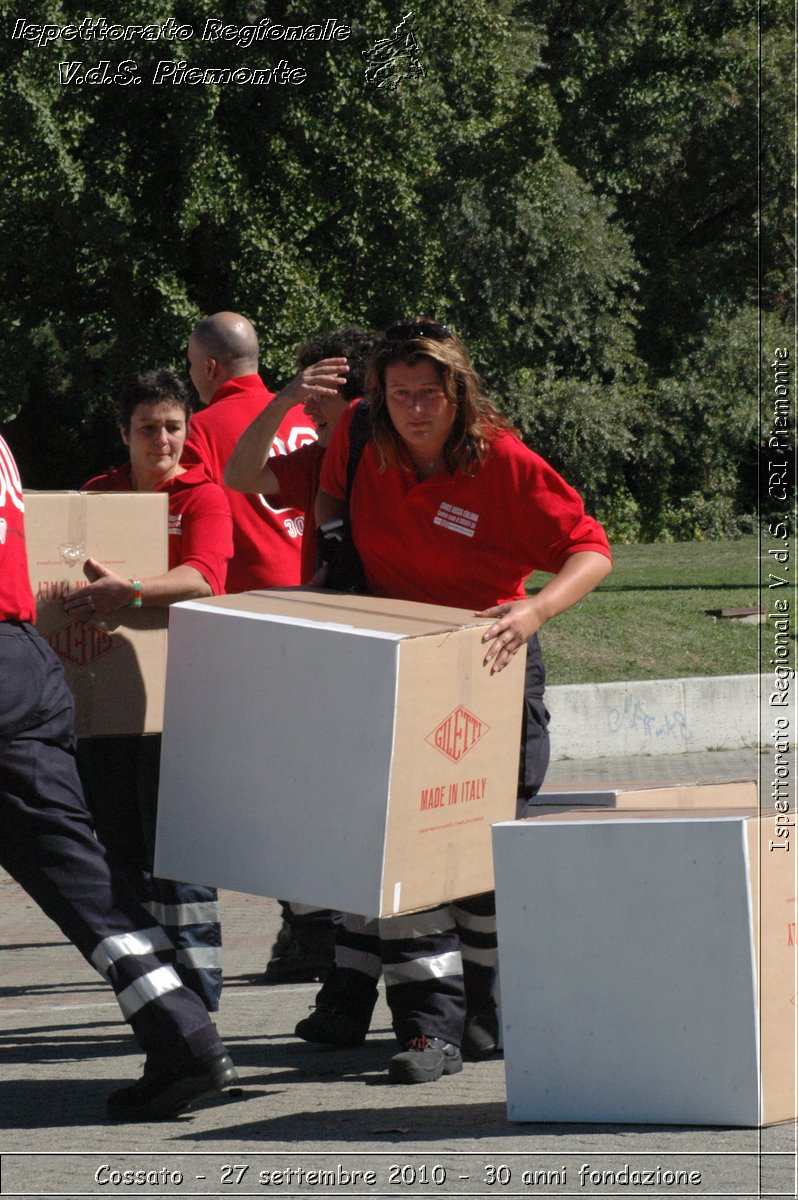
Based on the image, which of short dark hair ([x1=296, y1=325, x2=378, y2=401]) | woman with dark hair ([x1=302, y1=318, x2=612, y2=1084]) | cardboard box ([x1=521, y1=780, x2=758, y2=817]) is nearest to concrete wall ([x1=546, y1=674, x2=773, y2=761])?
short dark hair ([x1=296, y1=325, x2=378, y2=401])

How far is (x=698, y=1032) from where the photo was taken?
3.73 meters

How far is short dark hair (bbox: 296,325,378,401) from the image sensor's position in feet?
17.3

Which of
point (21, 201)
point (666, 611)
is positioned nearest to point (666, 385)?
point (21, 201)

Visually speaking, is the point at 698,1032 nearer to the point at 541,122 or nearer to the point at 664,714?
the point at 664,714

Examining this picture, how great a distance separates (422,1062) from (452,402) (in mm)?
1736

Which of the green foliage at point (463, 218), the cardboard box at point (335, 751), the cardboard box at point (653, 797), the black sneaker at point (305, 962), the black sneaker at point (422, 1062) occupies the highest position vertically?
the green foliage at point (463, 218)

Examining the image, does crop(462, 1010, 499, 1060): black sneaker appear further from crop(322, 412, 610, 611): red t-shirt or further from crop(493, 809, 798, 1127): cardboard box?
crop(322, 412, 610, 611): red t-shirt

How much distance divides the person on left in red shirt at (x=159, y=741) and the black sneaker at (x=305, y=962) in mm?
722

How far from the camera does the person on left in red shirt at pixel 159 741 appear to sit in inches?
196

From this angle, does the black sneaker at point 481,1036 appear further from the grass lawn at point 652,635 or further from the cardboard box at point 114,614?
the grass lawn at point 652,635

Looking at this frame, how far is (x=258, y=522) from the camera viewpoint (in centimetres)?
581

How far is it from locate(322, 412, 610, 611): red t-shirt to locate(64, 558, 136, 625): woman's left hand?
669mm

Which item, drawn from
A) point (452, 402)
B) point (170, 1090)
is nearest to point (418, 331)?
point (452, 402)

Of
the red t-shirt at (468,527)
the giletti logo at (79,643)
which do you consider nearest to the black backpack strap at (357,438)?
the red t-shirt at (468,527)
